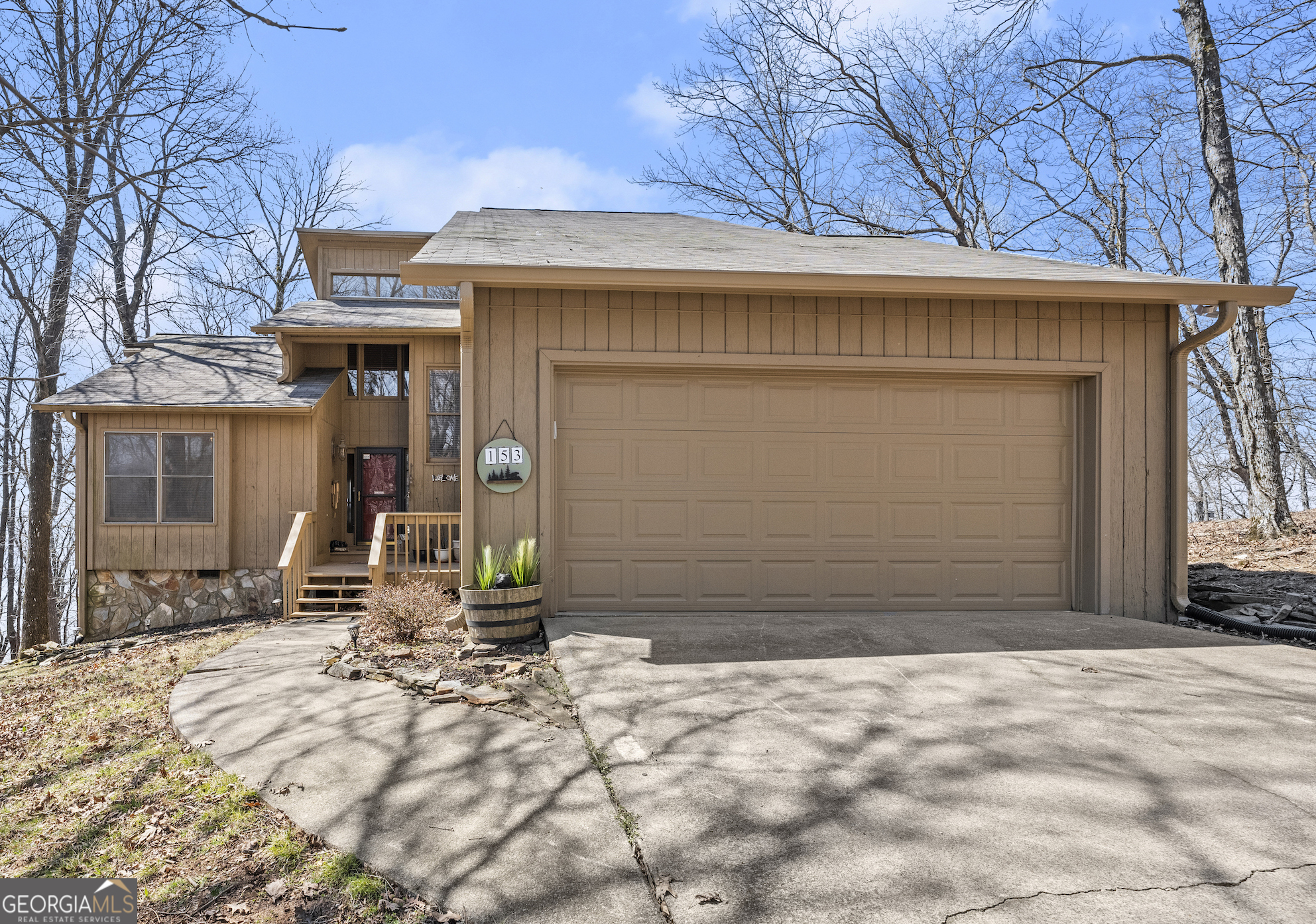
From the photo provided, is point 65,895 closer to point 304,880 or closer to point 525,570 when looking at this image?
point 304,880


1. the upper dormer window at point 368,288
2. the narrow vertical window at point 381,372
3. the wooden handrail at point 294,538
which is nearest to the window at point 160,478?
the wooden handrail at point 294,538

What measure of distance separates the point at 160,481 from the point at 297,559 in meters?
2.65

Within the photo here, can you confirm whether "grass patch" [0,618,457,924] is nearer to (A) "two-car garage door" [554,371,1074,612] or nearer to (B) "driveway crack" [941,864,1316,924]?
(B) "driveway crack" [941,864,1316,924]

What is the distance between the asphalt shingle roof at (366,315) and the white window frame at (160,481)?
179cm

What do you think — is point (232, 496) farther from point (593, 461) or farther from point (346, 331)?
point (593, 461)

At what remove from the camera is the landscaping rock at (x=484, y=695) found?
157 inches

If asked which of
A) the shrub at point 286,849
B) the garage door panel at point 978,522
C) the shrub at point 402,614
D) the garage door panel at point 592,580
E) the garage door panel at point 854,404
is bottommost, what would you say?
the shrub at point 286,849

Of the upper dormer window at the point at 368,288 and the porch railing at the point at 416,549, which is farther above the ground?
the upper dormer window at the point at 368,288

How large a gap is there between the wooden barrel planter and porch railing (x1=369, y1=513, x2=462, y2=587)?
2511 mm

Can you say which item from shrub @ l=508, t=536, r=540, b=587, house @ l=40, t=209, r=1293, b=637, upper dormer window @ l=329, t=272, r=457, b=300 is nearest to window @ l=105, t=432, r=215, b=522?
upper dormer window @ l=329, t=272, r=457, b=300

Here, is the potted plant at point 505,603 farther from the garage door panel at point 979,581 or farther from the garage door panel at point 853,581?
the garage door panel at point 979,581

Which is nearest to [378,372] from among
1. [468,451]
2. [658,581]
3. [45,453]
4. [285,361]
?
[285,361]

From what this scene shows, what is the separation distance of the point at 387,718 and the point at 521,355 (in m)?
3.07

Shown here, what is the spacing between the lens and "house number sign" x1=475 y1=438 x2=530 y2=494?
5.71 m
